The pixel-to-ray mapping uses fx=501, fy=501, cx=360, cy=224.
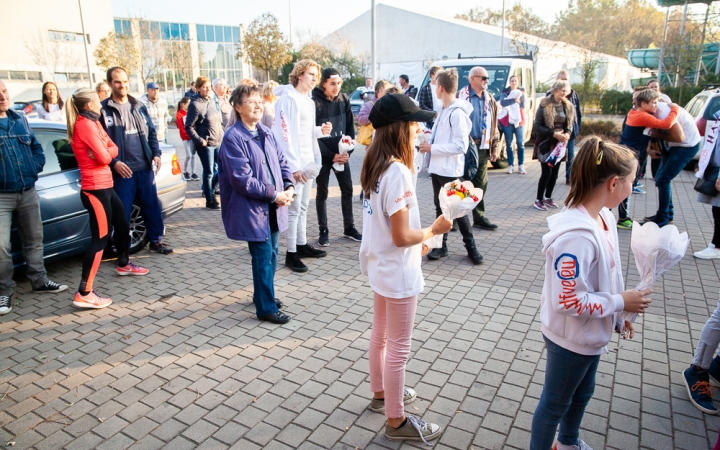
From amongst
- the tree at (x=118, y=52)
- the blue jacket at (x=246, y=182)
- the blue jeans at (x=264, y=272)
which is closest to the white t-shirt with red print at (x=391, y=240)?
the blue jacket at (x=246, y=182)

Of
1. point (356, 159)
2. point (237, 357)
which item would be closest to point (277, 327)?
point (237, 357)

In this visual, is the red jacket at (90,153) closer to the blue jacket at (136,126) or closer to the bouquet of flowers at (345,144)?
the blue jacket at (136,126)

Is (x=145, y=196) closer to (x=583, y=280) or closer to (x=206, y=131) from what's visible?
(x=206, y=131)

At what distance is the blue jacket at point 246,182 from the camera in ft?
13.2

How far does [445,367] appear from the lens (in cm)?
374

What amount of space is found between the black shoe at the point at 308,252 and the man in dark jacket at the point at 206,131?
3.15m

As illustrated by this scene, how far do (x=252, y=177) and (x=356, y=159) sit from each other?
1087 cm

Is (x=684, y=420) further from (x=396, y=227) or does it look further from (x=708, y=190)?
(x=708, y=190)

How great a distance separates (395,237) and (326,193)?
406 centimetres

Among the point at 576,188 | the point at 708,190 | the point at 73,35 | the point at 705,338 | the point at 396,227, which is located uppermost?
the point at 73,35

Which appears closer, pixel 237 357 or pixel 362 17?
pixel 237 357

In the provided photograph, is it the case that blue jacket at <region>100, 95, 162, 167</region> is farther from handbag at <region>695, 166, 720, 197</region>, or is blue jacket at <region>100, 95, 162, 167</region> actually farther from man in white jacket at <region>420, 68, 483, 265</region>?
handbag at <region>695, 166, 720, 197</region>

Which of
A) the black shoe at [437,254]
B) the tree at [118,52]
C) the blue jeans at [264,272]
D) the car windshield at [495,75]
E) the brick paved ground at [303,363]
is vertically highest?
the tree at [118,52]

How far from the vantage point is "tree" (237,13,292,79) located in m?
28.4
